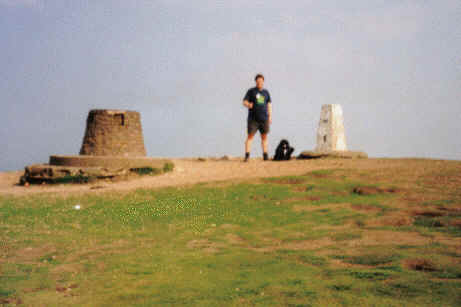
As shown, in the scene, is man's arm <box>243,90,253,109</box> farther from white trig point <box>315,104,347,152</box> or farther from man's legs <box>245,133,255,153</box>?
white trig point <box>315,104,347,152</box>

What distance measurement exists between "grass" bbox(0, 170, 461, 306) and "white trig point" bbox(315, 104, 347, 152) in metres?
9.30

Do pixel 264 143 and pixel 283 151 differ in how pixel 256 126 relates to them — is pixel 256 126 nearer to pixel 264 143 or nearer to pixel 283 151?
pixel 264 143

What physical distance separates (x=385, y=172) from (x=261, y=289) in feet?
22.6

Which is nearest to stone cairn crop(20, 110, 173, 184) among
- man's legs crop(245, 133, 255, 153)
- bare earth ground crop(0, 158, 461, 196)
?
bare earth ground crop(0, 158, 461, 196)

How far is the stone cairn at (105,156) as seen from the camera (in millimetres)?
12961

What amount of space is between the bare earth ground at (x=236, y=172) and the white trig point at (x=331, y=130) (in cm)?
552

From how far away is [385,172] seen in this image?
394 inches

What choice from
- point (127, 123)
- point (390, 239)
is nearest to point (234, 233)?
point (390, 239)

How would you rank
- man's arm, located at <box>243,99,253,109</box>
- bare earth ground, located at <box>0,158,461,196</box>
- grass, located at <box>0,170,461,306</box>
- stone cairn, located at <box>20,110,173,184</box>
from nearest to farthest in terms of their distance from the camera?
grass, located at <box>0,170,461,306</box>, bare earth ground, located at <box>0,158,461,196</box>, stone cairn, located at <box>20,110,173,184</box>, man's arm, located at <box>243,99,253,109</box>

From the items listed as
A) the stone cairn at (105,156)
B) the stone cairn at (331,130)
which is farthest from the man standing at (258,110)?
the stone cairn at (331,130)

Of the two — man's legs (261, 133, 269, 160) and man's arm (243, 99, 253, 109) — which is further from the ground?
man's arm (243, 99, 253, 109)

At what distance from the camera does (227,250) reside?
17.8 feet

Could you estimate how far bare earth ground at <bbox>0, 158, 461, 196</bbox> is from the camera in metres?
10.5

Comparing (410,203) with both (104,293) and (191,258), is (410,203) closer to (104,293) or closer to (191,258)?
(191,258)
